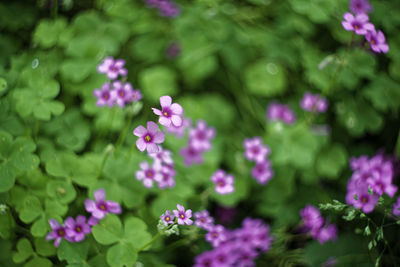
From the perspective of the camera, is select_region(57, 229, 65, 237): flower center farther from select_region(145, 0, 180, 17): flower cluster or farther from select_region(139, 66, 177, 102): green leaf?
select_region(145, 0, 180, 17): flower cluster

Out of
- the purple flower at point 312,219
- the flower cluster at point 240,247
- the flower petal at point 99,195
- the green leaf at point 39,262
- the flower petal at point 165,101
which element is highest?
the flower petal at point 165,101

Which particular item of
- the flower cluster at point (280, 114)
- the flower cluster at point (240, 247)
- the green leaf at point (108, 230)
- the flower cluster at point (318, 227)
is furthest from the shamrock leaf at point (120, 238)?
the flower cluster at point (280, 114)

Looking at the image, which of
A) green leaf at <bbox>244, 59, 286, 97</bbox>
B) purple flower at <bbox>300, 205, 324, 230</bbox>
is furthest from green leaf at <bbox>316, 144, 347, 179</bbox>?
green leaf at <bbox>244, 59, 286, 97</bbox>

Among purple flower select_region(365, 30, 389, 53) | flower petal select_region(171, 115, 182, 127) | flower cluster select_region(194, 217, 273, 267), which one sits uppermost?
purple flower select_region(365, 30, 389, 53)

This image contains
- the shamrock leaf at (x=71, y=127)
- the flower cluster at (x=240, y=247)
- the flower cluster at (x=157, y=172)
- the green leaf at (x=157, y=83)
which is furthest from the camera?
the green leaf at (x=157, y=83)

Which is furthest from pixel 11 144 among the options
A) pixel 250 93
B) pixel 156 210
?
pixel 250 93

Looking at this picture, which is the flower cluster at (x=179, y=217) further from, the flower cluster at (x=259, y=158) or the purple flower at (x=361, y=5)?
the purple flower at (x=361, y=5)

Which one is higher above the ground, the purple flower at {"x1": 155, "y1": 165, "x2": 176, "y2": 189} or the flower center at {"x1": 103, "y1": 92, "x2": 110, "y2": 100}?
the flower center at {"x1": 103, "y1": 92, "x2": 110, "y2": 100}
